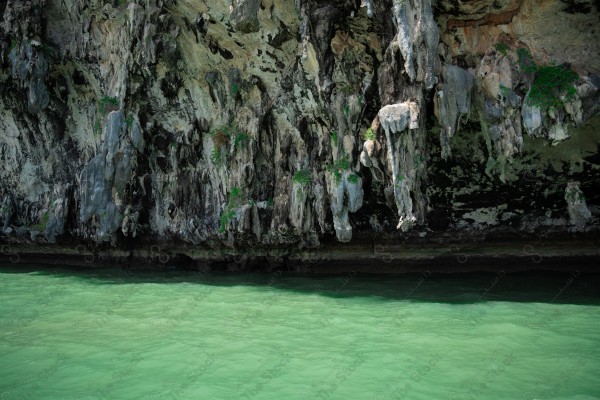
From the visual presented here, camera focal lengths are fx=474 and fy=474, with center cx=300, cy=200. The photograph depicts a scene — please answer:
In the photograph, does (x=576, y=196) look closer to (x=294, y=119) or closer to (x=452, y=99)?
(x=452, y=99)

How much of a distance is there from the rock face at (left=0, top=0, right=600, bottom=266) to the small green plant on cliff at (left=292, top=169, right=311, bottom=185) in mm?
43

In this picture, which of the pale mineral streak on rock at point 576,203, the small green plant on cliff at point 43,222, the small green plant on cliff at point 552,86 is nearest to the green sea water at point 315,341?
the pale mineral streak on rock at point 576,203

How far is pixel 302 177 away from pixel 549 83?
21.6ft

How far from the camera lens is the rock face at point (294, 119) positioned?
32.9 ft

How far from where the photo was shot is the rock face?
10.0 meters

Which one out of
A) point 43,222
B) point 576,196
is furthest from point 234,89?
point 43,222

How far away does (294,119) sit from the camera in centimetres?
1381

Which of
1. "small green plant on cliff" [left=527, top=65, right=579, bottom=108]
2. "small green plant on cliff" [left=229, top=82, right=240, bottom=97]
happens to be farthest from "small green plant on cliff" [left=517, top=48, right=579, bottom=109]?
"small green plant on cliff" [left=229, top=82, right=240, bottom=97]

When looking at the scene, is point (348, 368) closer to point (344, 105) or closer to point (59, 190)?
point (344, 105)

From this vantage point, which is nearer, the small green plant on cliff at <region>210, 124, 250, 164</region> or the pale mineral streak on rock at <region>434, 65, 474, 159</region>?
the pale mineral streak on rock at <region>434, 65, 474, 159</region>

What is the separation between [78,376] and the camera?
671cm

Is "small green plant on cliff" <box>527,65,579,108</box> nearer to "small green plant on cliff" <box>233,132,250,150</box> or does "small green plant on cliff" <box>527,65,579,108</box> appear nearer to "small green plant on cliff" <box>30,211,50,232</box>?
"small green plant on cliff" <box>233,132,250,150</box>

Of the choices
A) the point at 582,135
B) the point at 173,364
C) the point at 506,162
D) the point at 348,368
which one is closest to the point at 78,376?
the point at 173,364

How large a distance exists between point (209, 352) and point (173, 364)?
2.15ft
